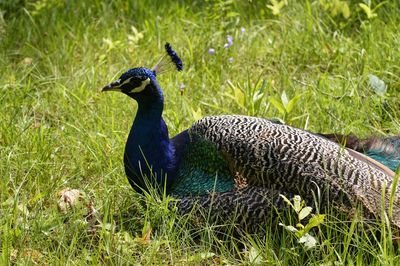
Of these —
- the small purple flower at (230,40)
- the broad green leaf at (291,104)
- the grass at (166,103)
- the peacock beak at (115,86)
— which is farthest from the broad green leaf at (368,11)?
the peacock beak at (115,86)

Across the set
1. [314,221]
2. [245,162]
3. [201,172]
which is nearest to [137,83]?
[201,172]

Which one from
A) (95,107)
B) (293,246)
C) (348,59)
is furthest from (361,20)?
(293,246)

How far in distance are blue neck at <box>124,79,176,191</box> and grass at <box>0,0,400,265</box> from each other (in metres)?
0.13

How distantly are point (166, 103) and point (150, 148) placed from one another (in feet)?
3.25

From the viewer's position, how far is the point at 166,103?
15.7ft

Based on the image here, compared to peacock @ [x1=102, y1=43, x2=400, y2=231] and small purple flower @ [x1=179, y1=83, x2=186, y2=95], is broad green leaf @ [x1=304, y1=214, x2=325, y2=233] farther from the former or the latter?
small purple flower @ [x1=179, y1=83, x2=186, y2=95]

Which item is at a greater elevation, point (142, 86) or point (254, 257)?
point (142, 86)

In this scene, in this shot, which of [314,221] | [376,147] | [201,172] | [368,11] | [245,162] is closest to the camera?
[314,221]

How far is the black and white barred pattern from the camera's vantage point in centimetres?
344

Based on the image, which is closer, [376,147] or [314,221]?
[314,221]

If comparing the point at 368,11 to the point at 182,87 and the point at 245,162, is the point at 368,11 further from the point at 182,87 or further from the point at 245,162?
the point at 245,162

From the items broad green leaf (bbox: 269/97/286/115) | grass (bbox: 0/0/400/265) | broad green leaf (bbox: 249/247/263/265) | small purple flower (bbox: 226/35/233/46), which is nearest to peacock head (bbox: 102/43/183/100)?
grass (bbox: 0/0/400/265)

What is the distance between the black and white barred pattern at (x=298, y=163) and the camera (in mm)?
3441

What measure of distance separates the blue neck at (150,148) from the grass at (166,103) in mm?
127
